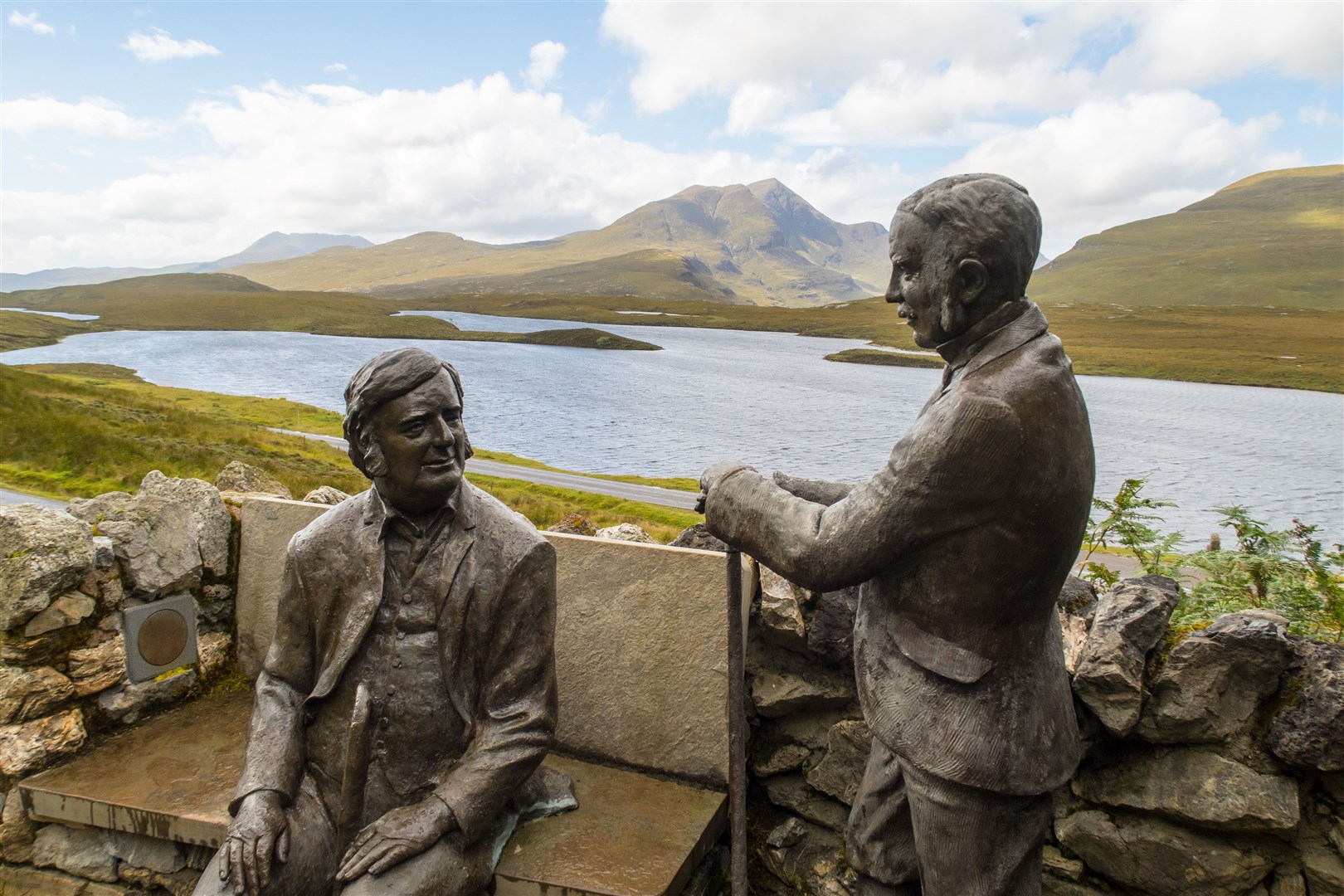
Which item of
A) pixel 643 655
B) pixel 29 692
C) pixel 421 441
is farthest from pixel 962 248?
pixel 29 692

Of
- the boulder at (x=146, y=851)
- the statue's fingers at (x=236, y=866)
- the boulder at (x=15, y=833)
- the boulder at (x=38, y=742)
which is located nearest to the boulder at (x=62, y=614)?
the boulder at (x=38, y=742)

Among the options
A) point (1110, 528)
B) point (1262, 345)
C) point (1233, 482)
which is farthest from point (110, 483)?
point (1262, 345)

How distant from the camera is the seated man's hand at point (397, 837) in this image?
8.47 ft

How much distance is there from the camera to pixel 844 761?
139 inches

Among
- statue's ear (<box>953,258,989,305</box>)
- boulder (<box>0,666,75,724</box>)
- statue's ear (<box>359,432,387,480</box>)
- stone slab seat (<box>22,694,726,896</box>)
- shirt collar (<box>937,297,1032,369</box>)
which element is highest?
statue's ear (<box>953,258,989,305</box>)

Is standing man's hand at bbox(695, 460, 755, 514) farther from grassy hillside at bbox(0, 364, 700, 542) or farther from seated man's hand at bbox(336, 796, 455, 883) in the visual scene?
grassy hillside at bbox(0, 364, 700, 542)

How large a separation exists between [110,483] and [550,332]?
83.8 ft

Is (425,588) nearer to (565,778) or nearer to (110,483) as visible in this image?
(565,778)

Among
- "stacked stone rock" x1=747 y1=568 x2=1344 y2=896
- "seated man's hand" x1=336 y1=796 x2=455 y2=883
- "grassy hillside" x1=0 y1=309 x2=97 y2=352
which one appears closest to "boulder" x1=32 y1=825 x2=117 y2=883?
"seated man's hand" x1=336 y1=796 x2=455 y2=883

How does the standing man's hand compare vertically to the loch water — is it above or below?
above

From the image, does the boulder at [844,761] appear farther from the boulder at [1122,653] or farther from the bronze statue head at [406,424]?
the bronze statue head at [406,424]

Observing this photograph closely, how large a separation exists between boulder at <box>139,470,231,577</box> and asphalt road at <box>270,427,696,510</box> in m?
10.1

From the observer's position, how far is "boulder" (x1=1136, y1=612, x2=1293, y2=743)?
268 cm

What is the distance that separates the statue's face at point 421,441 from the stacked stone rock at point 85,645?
2178 mm
